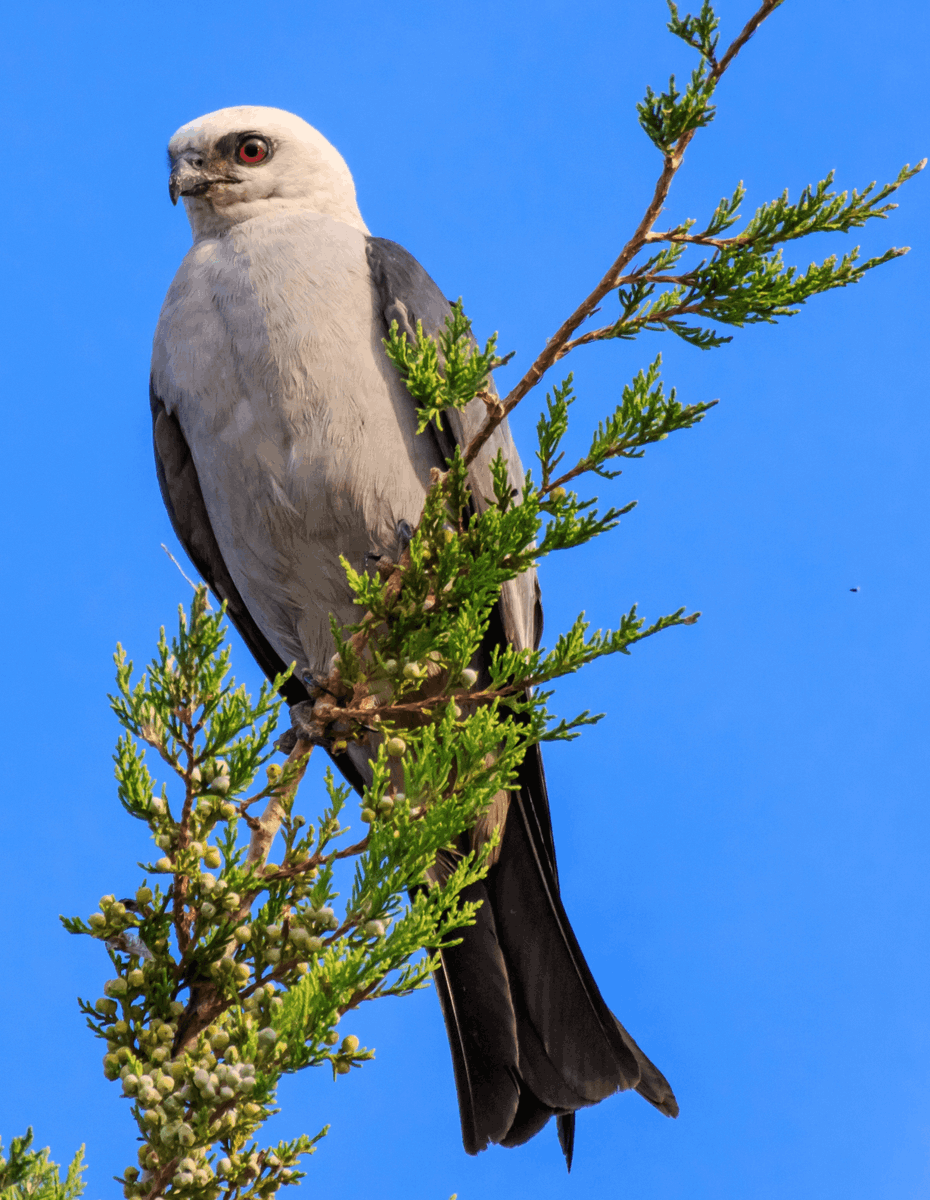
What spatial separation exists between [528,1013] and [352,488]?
1730 mm

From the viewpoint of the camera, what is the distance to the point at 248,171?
394cm

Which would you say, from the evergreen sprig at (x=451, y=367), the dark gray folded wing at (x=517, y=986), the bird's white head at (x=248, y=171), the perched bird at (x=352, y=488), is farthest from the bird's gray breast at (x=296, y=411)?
the evergreen sprig at (x=451, y=367)

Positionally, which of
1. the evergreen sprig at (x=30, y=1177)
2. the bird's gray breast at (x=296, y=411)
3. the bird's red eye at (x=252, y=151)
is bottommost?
the evergreen sprig at (x=30, y=1177)

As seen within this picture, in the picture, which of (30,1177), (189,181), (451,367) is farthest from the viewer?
(189,181)

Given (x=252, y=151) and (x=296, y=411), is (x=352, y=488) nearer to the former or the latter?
(x=296, y=411)

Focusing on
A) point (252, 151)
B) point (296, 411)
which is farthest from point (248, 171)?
point (296, 411)

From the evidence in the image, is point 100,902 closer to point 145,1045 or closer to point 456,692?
A: point 145,1045

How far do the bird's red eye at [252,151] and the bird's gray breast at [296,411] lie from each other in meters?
0.46

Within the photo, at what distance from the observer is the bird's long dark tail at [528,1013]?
308 cm

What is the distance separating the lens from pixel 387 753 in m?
2.41

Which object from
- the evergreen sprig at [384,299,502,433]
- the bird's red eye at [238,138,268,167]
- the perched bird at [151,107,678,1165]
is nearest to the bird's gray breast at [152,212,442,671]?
the perched bird at [151,107,678,1165]

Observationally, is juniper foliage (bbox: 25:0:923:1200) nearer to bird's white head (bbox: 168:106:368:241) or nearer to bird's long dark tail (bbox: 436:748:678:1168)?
bird's long dark tail (bbox: 436:748:678:1168)

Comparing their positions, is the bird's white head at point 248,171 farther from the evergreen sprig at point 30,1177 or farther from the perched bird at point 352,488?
the evergreen sprig at point 30,1177

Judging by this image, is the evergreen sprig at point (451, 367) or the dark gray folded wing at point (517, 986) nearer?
the evergreen sprig at point (451, 367)
